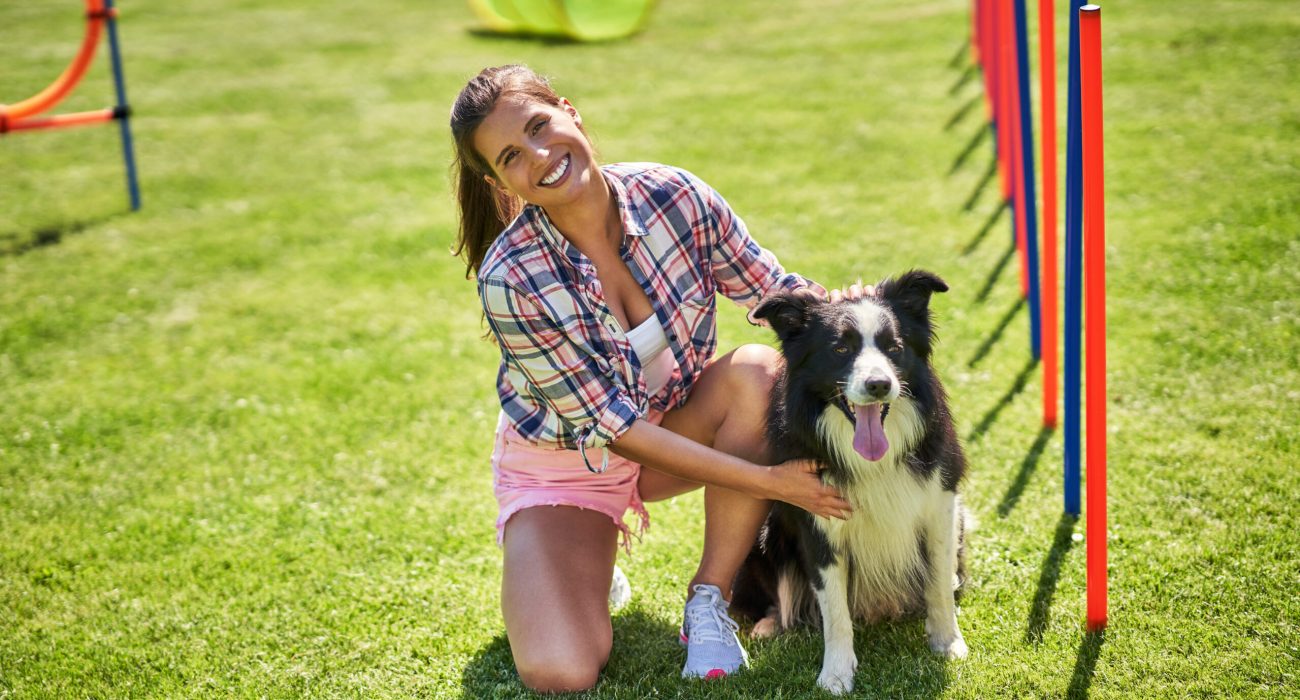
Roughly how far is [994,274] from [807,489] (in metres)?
3.15

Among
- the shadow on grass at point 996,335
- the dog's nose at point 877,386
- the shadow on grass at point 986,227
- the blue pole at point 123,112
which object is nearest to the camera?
the dog's nose at point 877,386

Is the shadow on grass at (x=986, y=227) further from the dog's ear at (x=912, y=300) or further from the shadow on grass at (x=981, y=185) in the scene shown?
the dog's ear at (x=912, y=300)

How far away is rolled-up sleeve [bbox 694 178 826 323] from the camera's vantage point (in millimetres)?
3148

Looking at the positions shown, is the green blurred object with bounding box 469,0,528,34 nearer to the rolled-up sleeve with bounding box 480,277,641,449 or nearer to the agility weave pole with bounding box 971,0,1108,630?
the agility weave pole with bounding box 971,0,1108,630

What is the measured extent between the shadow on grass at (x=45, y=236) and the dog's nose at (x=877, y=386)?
22.0 ft

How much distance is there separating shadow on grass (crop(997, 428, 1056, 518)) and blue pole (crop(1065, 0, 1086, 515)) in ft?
0.62

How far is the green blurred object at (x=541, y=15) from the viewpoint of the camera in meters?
12.1

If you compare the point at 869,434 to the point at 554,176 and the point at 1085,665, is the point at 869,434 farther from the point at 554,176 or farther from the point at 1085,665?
the point at 554,176

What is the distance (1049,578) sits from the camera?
3.13m

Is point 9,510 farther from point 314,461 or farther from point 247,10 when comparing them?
point 247,10

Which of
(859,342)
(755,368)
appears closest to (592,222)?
(755,368)

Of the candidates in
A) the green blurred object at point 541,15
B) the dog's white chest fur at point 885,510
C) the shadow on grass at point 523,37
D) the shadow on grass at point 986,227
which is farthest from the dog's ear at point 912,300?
the green blurred object at point 541,15

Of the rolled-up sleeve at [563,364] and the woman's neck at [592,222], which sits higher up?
the woman's neck at [592,222]

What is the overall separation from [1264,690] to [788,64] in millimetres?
8415
